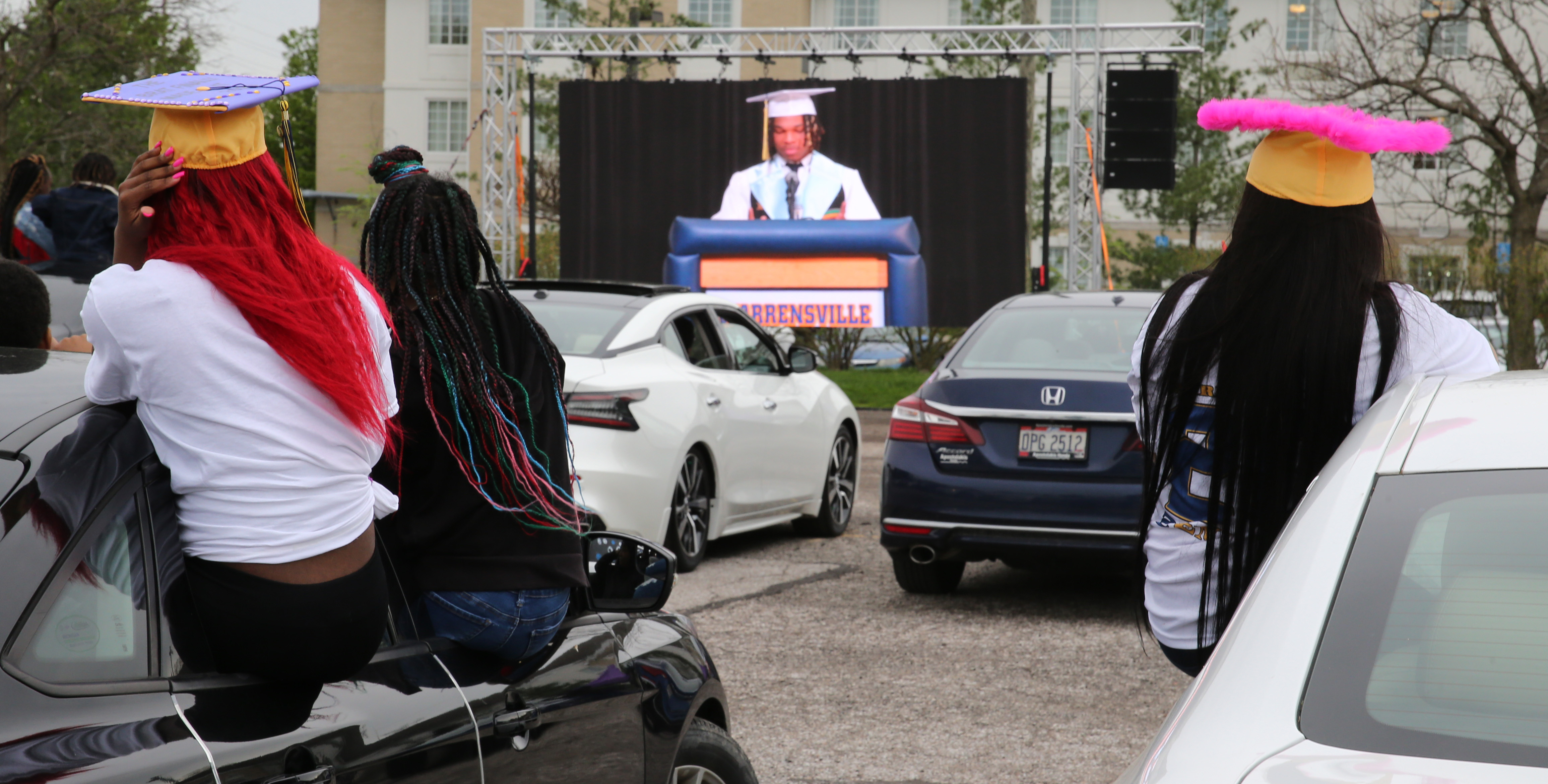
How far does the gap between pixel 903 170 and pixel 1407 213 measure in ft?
81.3

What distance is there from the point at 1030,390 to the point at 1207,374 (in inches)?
170

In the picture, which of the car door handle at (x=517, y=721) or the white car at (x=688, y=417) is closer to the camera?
the car door handle at (x=517, y=721)

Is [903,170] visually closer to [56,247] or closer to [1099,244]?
[1099,244]

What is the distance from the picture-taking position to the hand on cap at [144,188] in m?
2.23

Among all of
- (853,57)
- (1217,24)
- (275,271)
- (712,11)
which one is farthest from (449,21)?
(275,271)

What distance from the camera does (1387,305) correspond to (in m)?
2.76

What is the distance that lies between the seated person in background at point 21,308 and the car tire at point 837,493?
22.5 feet

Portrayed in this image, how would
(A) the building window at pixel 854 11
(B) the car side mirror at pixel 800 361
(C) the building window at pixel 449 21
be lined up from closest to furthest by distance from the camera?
(B) the car side mirror at pixel 800 361 < (A) the building window at pixel 854 11 < (C) the building window at pixel 449 21

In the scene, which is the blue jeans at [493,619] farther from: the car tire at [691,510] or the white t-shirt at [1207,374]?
the car tire at [691,510]

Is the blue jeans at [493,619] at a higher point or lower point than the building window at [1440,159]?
lower

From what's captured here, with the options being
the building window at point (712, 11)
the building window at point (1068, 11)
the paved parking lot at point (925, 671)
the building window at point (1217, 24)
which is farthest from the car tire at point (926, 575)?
the building window at point (712, 11)

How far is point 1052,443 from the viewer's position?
705 cm

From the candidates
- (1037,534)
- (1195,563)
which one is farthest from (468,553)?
(1037,534)

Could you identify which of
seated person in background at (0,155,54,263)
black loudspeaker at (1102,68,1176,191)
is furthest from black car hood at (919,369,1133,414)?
black loudspeaker at (1102,68,1176,191)
